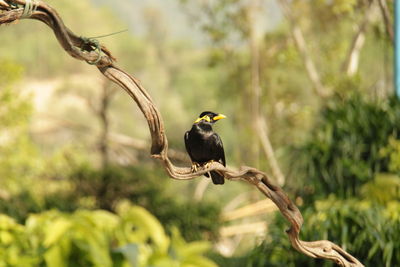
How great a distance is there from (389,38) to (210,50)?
3.01 meters

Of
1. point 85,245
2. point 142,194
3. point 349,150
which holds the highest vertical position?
point 349,150

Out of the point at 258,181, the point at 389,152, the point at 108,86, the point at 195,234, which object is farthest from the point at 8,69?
the point at 258,181

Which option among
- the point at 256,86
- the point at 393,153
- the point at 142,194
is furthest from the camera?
the point at 256,86

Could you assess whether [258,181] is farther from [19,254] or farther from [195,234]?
[195,234]

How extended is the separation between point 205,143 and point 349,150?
10.9ft

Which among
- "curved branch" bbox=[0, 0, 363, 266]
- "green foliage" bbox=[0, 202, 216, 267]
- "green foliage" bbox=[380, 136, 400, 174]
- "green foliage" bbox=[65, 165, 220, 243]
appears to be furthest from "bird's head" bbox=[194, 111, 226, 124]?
"green foliage" bbox=[65, 165, 220, 243]

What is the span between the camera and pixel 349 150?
4.41 m

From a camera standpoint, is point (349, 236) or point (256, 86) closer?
point (349, 236)

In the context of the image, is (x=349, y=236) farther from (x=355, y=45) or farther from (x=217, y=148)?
(x=355, y=45)

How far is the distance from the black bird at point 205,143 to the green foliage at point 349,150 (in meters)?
3.08

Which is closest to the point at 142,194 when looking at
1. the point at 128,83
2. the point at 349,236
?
the point at 349,236

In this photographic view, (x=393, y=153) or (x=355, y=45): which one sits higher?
(x=355, y=45)

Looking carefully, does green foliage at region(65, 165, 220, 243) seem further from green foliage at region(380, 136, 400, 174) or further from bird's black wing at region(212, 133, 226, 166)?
bird's black wing at region(212, 133, 226, 166)

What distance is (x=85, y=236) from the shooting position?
10.6 feet
